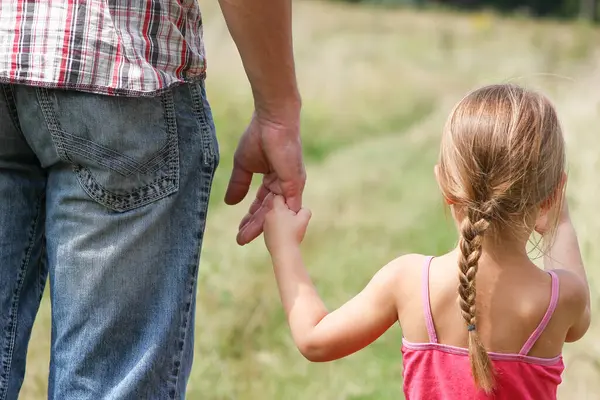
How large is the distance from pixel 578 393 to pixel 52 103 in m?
2.55

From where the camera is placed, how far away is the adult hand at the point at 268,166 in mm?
2472

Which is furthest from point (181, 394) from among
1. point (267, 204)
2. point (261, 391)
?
point (261, 391)

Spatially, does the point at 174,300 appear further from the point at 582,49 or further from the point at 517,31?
the point at 517,31

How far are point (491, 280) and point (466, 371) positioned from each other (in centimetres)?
19

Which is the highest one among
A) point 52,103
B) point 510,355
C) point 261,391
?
point 52,103

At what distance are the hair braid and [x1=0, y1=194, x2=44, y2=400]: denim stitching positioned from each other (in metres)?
0.92

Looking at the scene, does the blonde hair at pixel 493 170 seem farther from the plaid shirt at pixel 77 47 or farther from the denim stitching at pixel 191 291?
the plaid shirt at pixel 77 47

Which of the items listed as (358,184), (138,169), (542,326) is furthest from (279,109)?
(358,184)

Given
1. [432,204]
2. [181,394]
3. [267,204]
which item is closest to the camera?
[181,394]

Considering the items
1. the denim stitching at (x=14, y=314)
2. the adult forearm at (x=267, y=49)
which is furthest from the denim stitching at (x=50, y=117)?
the adult forearm at (x=267, y=49)

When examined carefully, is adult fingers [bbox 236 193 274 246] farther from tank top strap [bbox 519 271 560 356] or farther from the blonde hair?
tank top strap [bbox 519 271 560 356]

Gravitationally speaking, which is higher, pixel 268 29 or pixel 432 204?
pixel 268 29

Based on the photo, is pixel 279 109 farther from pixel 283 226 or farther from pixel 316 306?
pixel 316 306

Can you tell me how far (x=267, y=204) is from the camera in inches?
103
